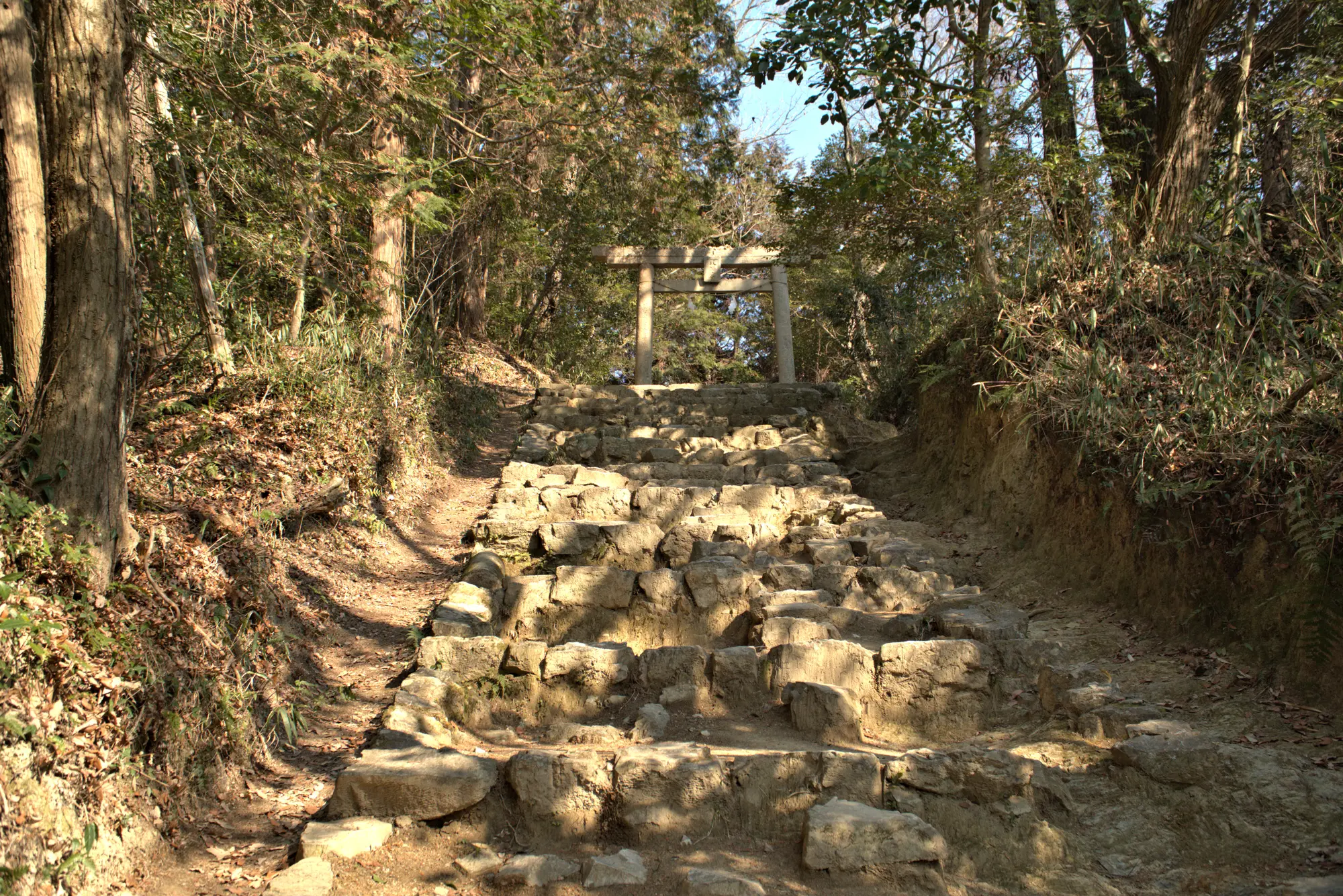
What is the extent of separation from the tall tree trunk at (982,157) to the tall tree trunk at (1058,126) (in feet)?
1.31

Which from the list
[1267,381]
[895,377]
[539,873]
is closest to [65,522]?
[539,873]

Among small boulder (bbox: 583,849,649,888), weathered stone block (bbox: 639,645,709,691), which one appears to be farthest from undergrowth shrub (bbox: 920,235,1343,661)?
small boulder (bbox: 583,849,649,888)

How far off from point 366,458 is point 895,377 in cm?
626

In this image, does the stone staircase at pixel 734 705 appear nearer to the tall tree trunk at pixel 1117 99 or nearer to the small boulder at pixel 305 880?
the small boulder at pixel 305 880

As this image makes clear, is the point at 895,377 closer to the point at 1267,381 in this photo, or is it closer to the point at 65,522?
the point at 1267,381

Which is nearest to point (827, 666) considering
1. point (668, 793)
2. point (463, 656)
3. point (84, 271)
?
point (668, 793)

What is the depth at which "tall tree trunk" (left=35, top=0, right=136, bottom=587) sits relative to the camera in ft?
11.0

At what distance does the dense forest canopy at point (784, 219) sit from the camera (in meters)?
3.42

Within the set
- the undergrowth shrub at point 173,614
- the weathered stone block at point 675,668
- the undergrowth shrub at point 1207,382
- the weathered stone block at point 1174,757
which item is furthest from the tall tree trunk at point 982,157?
the undergrowth shrub at point 173,614

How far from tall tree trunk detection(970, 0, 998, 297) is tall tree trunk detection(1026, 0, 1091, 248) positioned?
0.40m

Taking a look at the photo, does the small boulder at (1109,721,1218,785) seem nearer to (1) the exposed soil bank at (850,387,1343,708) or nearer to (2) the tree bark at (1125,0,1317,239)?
(1) the exposed soil bank at (850,387,1343,708)

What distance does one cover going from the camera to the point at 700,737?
164 inches

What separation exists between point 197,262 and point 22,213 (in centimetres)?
287

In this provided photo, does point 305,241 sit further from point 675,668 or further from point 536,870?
point 536,870
